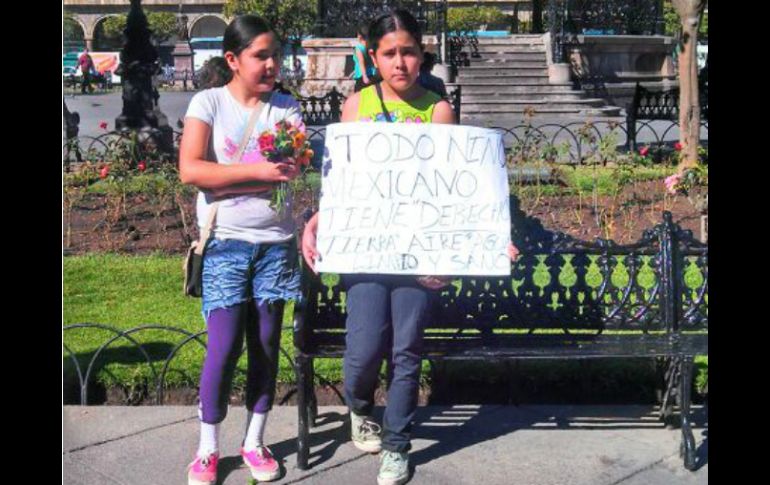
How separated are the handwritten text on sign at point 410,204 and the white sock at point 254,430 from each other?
66 cm

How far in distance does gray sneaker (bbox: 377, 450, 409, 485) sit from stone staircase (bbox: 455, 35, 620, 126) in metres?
16.3

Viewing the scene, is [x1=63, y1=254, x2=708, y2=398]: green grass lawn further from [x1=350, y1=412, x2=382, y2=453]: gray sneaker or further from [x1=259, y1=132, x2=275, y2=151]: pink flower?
[x1=259, y1=132, x2=275, y2=151]: pink flower

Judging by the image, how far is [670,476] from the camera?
417 centimetres

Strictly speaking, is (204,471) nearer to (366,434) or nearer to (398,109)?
(366,434)

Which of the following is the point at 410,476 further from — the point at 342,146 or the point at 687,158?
the point at 687,158

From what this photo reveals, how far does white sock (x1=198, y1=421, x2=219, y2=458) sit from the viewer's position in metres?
3.96

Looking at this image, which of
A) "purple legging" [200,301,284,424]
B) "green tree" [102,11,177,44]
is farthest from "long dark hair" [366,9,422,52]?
"green tree" [102,11,177,44]

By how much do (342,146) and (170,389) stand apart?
1.88 metres

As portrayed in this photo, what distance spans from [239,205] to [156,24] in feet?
209

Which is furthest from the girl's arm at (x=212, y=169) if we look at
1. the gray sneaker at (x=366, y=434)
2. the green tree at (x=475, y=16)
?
the green tree at (x=475, y=16)

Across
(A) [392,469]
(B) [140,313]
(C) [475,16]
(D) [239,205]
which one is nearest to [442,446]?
(A) [392,469]

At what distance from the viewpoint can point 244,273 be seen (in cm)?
382

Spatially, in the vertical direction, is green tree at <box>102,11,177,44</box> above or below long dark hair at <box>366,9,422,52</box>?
above
